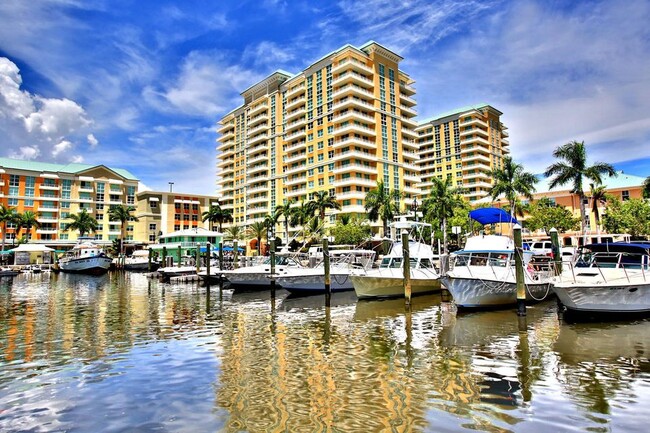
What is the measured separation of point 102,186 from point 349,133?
2793 inches

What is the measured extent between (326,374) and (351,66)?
75002 mm

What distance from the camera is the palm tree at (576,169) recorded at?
147 ft

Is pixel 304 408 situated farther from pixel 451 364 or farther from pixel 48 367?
pixel 48 367

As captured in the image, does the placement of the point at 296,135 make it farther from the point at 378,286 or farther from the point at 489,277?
the point at 489,277

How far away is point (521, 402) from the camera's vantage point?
9.80 m

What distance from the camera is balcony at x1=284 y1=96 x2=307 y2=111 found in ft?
295

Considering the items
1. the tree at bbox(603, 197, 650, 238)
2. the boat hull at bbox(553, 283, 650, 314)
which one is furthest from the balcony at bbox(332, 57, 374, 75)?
the boat hull at bbox(553, 283, 650, 314)

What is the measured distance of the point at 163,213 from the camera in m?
116

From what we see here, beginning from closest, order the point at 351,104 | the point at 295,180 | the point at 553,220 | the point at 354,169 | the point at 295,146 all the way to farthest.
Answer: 1. the point at 553,220
2. the point at 354,169
3. the point at 351,104
4. the point at 295,180
5. the point at 295,146

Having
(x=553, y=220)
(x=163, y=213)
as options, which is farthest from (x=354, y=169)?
(x=163, y=213)

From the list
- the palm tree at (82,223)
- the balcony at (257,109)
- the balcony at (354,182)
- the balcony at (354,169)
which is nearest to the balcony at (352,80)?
the balcony at (354,169)

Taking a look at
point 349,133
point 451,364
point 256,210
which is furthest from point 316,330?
point 256,210

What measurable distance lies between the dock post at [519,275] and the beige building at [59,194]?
331 ft

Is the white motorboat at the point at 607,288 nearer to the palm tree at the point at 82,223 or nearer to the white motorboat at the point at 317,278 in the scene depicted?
the white motorboat at the point at 317,278
